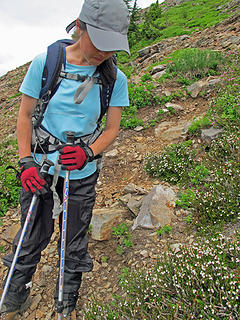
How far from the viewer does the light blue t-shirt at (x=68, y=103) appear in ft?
8.54

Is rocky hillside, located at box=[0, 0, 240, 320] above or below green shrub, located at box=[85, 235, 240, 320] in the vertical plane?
below

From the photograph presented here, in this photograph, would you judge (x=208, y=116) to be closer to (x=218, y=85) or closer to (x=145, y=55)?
(x=218, y=85)

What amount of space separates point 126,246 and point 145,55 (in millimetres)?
17236

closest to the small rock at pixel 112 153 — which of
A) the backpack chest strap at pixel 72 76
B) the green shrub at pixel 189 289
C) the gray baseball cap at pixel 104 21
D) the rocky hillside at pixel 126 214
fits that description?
the rocky hillside at pixel 126 214

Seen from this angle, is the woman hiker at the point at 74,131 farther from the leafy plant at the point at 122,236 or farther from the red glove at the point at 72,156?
the leafy plant at the point at 122,236

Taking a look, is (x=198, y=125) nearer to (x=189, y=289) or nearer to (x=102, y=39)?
(x=189, y=289)

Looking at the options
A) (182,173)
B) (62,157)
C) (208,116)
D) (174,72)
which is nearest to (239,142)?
(182,173)

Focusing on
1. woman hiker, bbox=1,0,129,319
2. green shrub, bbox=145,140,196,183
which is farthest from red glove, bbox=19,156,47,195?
green shrub, bbox=145,140,196,183

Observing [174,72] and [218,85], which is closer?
[218,85]

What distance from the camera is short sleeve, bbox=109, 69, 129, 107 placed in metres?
2.92

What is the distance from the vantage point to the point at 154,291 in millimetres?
3012

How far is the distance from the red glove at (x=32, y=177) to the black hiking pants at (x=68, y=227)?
0.23 meters

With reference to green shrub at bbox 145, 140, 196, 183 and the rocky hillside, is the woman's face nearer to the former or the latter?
the rocky hillside

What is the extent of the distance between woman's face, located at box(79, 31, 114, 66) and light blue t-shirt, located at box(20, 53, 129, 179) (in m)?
0.16
